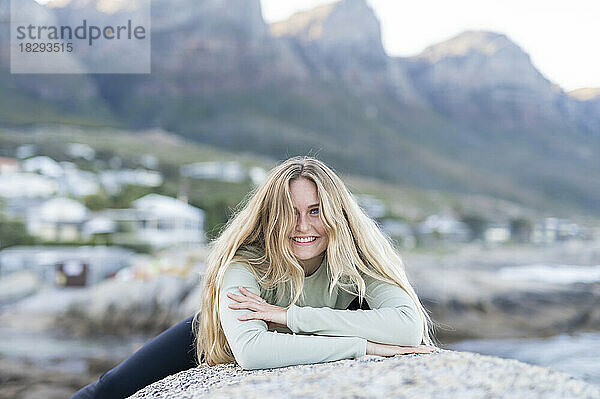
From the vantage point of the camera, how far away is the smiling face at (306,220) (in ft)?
4.91

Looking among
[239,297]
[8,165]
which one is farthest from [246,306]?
[8,165]

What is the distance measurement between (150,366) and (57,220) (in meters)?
8.10

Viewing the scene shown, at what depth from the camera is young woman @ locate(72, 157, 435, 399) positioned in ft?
4.44

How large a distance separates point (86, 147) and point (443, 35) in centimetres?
627

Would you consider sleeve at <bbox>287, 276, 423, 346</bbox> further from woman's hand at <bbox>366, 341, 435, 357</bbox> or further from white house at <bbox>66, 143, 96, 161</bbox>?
white house at <bbox>66, 143, 96, 161</bbox>

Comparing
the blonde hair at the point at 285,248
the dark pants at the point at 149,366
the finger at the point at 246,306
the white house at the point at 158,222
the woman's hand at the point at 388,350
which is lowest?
the white house at the point at 158,222

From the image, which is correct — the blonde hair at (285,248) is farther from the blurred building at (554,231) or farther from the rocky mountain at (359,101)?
the blurred building at (554,231)

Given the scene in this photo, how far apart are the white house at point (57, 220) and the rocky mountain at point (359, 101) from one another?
154 centimetres

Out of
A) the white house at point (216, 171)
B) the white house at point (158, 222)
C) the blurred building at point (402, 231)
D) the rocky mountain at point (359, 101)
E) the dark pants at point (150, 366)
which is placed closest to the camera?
the dark pants at point (150, 366)

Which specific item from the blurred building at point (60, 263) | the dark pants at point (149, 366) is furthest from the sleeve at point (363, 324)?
the blurred building at point (60, 263)

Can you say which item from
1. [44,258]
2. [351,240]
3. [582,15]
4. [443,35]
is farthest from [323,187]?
[582,15]

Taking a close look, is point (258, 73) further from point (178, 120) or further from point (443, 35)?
point (443, 35)

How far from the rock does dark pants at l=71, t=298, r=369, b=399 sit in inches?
16.2

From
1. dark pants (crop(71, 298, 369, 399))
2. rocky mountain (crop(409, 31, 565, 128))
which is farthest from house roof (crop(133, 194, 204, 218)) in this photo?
dark pants (crop(71, 298, 369, 399))
